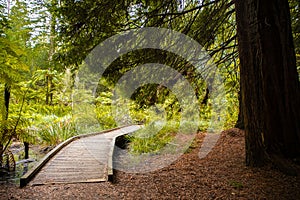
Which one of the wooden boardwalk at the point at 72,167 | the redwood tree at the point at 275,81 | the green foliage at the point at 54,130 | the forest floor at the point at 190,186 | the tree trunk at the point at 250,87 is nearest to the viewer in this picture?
the forest floor at the point at 190,186

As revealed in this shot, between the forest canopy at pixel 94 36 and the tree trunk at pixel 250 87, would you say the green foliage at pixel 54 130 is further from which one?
the tree trunk at pixel 250 87

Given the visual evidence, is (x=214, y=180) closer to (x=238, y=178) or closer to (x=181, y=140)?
(x=238, y=178)

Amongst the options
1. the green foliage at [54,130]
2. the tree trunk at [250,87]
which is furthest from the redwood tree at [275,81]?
the green foliage at [54,130]

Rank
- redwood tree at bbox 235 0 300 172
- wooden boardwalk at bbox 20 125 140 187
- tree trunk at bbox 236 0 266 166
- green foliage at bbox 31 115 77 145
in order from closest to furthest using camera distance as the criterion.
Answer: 1. tree trunk at bbox 236 0 266 166
2. redwood tree at bbox 235 0 300 172
3. wooden boardwalk at bbox 20 125 140 187
4. green foliage at bbox 31 115 77 145

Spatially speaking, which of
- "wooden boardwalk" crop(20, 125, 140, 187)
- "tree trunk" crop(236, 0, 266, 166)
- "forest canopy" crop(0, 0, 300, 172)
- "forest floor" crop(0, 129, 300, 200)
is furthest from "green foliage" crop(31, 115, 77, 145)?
"tree trunk" crop(236, 0, 266, 166)

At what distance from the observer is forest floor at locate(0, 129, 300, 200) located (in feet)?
9.59

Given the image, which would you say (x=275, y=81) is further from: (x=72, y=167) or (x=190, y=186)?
(x=72, y=167)

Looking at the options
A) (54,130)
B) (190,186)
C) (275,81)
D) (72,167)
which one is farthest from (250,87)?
(54,130)

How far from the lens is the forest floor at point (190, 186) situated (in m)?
2.92

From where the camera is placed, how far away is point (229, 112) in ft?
32.9

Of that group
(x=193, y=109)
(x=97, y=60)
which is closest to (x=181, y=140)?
(x=193, y=109)

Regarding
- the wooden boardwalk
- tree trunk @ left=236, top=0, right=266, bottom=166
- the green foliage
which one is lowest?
the wooden boardwalk

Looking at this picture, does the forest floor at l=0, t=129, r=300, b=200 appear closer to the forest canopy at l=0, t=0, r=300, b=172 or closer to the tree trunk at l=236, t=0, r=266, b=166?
the tree trunk at l=236, t=0, r=266, b=166

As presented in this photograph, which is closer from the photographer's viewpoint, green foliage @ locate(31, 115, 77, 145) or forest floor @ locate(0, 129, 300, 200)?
forest floor @ locate(0, 129, 300, 200)
